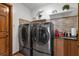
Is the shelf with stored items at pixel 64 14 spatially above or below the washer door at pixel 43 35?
above

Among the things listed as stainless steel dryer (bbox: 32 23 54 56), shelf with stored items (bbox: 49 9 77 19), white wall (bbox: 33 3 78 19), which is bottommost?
stainless steel dryer (bbox: 32 23 54 56)

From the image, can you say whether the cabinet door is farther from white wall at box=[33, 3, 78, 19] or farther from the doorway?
white wall at box=[33, 3, 78, 19]

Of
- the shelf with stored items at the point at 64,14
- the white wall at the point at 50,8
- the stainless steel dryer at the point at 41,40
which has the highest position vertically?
the white wall at the point at 50,8

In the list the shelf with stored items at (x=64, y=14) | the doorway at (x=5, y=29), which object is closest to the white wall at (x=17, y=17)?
the doorway at (x=5, y=29)

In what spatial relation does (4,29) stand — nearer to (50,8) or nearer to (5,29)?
(5,29)

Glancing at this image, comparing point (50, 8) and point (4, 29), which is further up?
point (50, 8)

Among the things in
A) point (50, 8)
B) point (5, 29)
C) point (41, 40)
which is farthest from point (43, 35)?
point (5, 29)

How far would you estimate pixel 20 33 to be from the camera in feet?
4.42

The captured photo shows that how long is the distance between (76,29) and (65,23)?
0.51 ft

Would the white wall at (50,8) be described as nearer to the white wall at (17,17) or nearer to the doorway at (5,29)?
the white wall at (17,17)

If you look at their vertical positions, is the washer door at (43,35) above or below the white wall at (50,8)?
below

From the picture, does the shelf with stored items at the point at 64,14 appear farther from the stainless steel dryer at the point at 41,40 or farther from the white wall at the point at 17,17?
the white wall at the point at 17,17

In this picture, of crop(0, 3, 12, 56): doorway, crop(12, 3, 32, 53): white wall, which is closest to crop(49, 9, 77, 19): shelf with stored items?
crop(12, 3, 32, 53): white wall

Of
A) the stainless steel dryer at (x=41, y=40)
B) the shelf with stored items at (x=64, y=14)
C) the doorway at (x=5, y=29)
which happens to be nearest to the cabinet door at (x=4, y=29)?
the doorway at (x=5, y=29)
